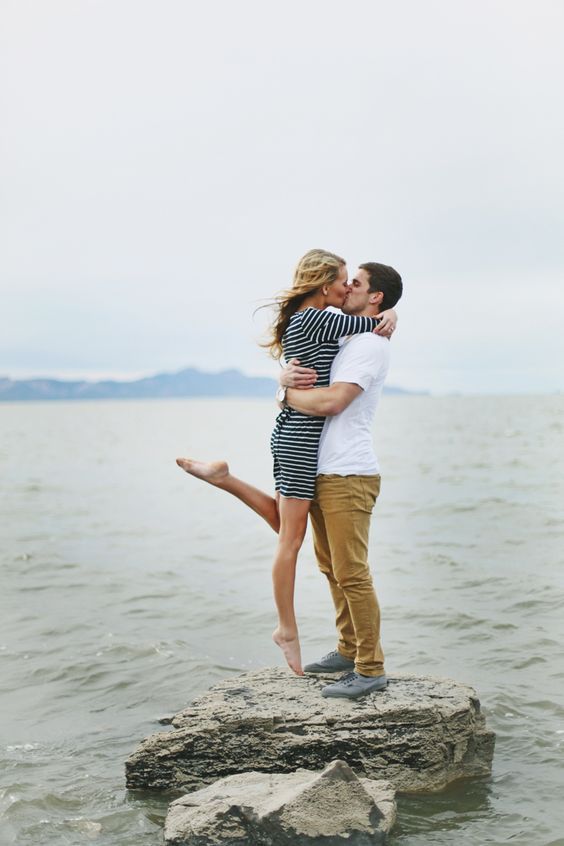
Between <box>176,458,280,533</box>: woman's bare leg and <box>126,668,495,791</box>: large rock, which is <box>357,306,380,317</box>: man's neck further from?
<box>126,668,495,791</box>: large rock

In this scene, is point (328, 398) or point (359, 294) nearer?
point (328, 398)

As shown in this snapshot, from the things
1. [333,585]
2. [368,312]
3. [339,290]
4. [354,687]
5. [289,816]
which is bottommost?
[289,816]

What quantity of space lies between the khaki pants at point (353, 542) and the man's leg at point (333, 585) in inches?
1.6

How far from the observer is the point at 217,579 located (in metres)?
12.7

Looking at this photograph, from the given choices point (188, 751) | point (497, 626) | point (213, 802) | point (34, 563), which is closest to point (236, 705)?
point (188, 751)

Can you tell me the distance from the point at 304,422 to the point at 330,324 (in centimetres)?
61

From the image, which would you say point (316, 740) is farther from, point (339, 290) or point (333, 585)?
point (339, 290)

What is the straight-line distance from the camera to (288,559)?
571 centimetres

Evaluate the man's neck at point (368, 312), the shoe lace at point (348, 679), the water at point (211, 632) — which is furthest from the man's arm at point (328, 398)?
the water at point (211, 632)

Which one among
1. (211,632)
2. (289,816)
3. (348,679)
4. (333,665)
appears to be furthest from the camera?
(211,632)

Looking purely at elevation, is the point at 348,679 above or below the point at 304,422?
below

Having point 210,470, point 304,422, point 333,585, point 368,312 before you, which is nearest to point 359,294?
point 368,312

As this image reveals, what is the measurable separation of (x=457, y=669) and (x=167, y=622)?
350cm

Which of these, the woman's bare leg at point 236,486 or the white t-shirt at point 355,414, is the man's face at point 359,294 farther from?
the woman's bare leg at point 236,486
